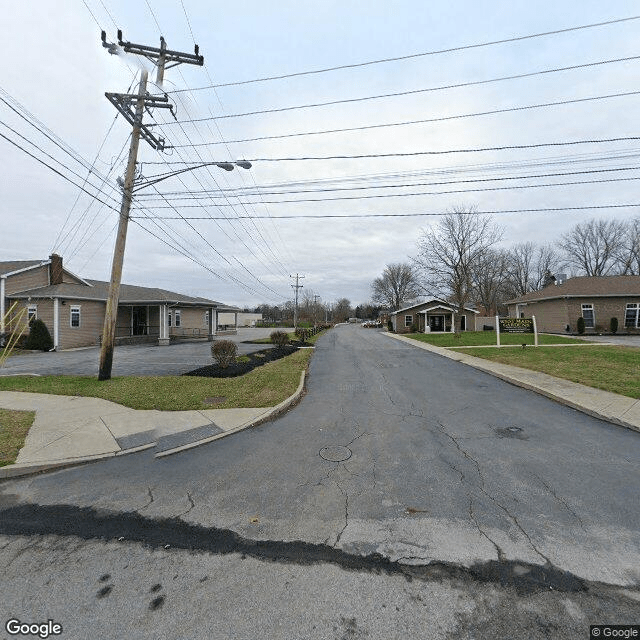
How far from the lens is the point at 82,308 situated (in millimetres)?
22078

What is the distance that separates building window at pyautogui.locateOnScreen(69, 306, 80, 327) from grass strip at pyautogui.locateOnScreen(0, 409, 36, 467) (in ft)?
57.3

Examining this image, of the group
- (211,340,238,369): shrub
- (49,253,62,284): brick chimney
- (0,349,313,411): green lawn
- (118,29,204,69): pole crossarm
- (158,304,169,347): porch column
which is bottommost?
(0,349,313,411): green lawn

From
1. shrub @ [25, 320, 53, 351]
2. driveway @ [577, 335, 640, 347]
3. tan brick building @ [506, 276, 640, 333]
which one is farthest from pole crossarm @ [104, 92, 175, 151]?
tan brick building @ [506, 276, 640, 333]

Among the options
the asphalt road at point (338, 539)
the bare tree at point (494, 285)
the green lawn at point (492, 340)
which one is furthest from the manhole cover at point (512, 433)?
the bare tree at point (494, 285)

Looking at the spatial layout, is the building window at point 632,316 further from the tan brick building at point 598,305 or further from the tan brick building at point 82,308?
the tan brick building at point 82,308

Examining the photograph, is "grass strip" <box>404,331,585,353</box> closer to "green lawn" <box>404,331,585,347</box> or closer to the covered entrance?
"green lawn" <box>404,331,585,347</box>

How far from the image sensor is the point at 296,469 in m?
4.35

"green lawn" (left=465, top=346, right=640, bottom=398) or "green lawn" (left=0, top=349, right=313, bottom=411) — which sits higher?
"green lawn" (left=465, top=346, right=640, bottom=398)

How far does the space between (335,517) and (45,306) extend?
2480cm

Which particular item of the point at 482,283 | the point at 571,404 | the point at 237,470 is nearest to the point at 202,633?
the point at 237,470

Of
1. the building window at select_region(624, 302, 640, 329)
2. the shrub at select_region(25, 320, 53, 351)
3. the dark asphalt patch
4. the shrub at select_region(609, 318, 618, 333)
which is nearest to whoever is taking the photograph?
the dark asphalt patch

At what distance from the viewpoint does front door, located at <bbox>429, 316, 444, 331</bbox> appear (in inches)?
1612

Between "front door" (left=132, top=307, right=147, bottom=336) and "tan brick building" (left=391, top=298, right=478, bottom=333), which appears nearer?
"front door" (left=132, top=307, right=147, bottom=336)

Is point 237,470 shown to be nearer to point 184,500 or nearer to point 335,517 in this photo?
point 184,500
